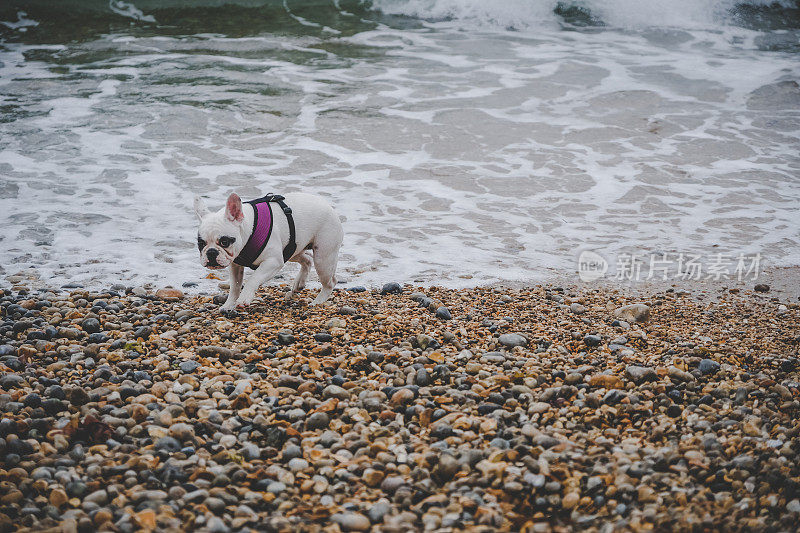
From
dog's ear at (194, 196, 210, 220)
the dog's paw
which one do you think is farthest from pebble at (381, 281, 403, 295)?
dog's ear at (194, 196, 210, 220)

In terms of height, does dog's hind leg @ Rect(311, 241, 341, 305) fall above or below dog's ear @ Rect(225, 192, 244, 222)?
below

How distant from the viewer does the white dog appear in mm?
4715

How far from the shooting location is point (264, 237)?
16.2 feet

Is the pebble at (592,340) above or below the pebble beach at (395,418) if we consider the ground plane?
above

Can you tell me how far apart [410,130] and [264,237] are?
288 inches

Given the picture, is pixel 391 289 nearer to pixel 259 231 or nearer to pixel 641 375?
pixel 259 231

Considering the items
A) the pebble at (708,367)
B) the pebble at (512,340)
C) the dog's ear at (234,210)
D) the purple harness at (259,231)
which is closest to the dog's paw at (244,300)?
the purple harness at (259,231)

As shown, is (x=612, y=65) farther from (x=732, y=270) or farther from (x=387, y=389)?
(x=387, y=389)

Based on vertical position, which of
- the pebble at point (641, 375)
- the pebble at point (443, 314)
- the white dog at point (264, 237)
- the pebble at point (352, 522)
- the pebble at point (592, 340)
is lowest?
the pebble at point (352, 522)

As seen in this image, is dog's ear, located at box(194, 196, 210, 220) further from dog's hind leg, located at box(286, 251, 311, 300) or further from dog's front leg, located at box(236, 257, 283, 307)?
dog's hind leg, located at box(286, 251, 311, 300)

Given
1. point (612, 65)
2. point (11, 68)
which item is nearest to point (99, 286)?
point (11, 68)

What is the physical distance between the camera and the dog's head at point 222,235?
468cm

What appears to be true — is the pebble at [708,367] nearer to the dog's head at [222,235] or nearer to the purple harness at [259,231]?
the purple harness at [259,231]

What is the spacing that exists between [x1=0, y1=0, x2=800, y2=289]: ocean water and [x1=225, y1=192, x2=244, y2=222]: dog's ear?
1.77 m
